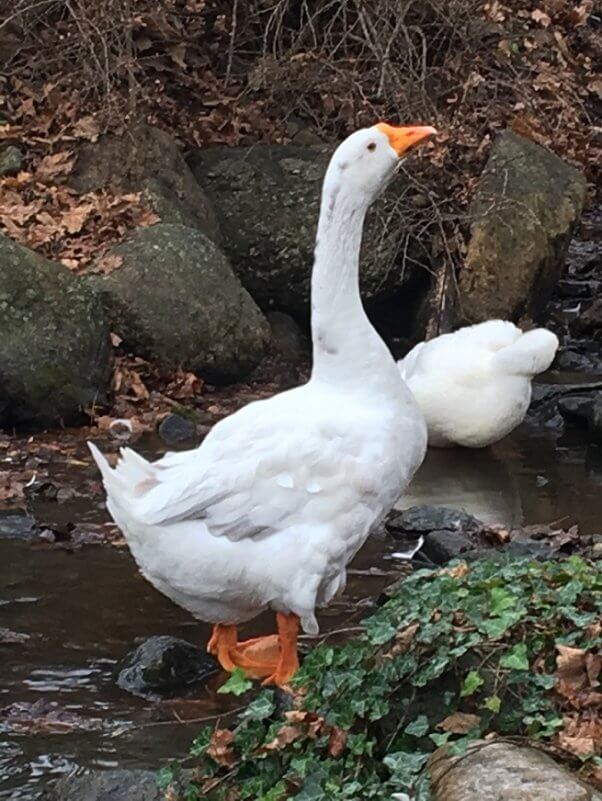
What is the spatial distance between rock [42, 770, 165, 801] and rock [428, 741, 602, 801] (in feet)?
3.03

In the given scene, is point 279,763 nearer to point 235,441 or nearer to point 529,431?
point 235,441

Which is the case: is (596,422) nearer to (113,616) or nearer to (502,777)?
(113,616)

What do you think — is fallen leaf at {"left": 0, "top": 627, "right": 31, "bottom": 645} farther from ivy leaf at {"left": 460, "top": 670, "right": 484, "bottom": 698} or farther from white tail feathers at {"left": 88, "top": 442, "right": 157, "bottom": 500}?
ivy leaf at {"left": 460, "top": 670, "right": 484, "bottom": 698}

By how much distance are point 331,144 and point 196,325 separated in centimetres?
283

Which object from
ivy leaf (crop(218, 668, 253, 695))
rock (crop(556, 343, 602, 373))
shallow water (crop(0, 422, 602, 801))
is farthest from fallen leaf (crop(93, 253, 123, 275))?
ivy leaf (crop(218, 668, 253, 695))

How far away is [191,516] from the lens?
473 cm

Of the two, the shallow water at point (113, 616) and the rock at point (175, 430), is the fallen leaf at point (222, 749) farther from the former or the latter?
the rock at point (175, 430)

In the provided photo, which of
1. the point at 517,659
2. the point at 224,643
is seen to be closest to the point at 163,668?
the point at 224,643

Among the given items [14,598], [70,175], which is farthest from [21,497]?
[70,175]

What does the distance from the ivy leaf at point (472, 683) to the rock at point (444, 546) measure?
2513 mm

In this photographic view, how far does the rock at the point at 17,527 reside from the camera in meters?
6.55

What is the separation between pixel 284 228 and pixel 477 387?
10.1 feet

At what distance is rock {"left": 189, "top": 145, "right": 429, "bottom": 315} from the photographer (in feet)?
35.8

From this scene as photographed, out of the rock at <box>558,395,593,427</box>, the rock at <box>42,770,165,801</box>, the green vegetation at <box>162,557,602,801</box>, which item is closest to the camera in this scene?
the green vegetation at <box>162,557,602,801</box>
